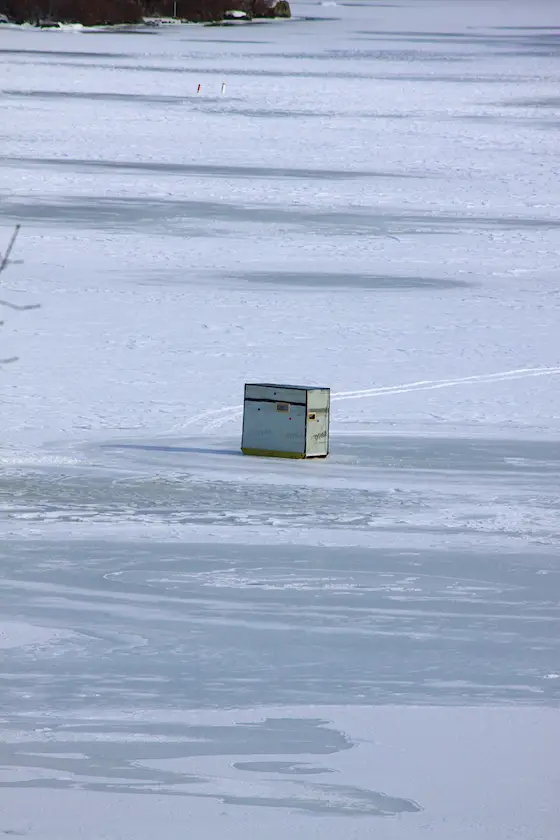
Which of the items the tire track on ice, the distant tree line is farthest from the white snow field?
the distant tree line

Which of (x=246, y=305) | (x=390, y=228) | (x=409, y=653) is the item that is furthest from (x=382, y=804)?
(x=390, y=228)

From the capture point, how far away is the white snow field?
12.2 feet

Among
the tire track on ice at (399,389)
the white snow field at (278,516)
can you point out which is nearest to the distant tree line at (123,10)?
the white snow field at (278,516)

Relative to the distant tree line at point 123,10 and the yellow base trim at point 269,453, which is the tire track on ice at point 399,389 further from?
the distant tree line at point 123,10

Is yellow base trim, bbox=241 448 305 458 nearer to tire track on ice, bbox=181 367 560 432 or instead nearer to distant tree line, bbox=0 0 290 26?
tire track on ice, bbox=181 367 560 432

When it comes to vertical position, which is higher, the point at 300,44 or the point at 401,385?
the point at 300,44

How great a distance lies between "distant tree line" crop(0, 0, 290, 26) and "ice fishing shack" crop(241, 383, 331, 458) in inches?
2174

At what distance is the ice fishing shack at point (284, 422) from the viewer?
22.6ft

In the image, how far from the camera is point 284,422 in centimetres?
702

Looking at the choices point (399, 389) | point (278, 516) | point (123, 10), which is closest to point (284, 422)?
point (278, 516)

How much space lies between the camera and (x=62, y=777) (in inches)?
144

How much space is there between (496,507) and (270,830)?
297cm

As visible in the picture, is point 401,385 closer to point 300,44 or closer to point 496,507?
point 496,507

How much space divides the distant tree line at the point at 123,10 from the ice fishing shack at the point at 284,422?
5521cm
